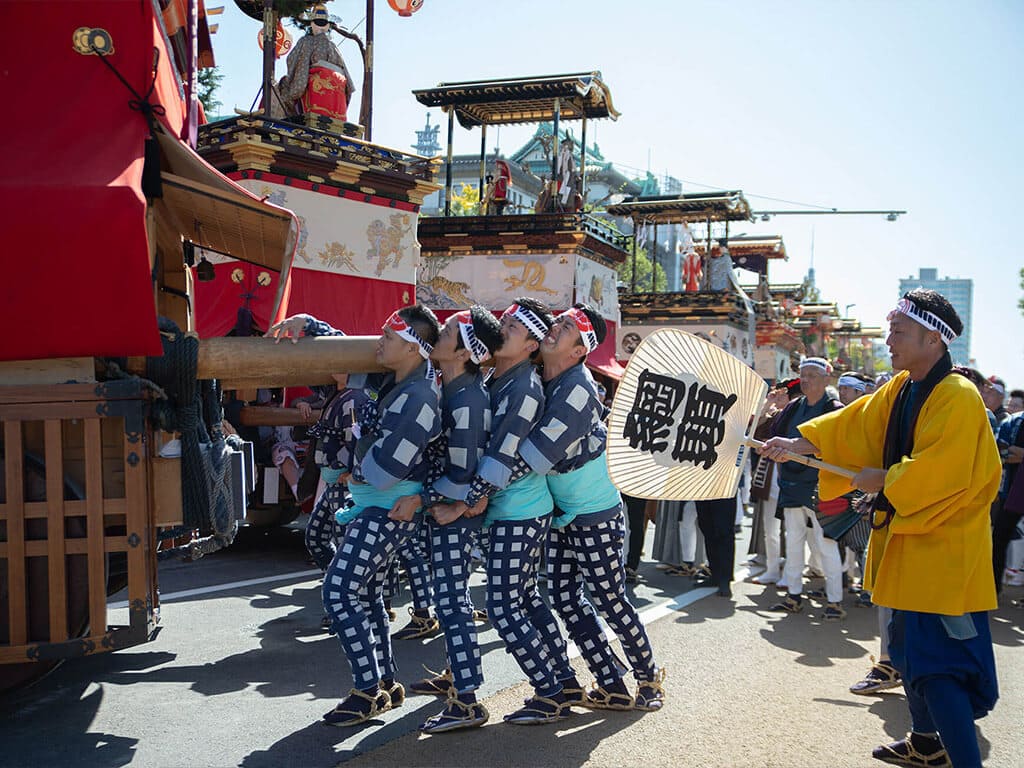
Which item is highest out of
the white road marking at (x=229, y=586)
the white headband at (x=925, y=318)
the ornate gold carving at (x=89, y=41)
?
the ornate gold carving at (x=89, y=41)

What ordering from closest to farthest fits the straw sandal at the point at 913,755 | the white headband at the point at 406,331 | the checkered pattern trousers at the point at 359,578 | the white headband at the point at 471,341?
the straw sandal at the point at 913,755 < the checkered pattern trousers at the point at 359,578 < the white headband at the point at 406,331 < the white headband at the point at 471,341

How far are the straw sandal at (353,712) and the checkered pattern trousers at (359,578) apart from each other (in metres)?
0.05

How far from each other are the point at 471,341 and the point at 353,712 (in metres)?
1.79

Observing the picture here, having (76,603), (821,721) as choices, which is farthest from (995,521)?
(76,603)

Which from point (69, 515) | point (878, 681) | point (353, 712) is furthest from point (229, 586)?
point (878, 681)

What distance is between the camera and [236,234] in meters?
4.83

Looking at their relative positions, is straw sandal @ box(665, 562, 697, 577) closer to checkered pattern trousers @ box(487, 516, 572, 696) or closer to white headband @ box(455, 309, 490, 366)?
checkered pattern trousers @ box(487, 516, 572, 696)

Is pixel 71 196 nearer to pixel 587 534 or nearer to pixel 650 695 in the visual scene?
pixel 587 534

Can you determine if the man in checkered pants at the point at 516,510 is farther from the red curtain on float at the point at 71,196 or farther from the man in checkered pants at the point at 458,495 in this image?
the red curtain on float at the point at 71,196

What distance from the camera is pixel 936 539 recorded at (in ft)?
12.2

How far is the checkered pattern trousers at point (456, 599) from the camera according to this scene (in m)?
4.11

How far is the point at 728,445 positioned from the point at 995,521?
14.9 feet

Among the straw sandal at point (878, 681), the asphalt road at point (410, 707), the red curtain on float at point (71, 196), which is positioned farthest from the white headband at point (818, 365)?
the red curtain on float at point (71, 196)

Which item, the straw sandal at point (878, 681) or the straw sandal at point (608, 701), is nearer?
the straw sandal at point (608, 701)
